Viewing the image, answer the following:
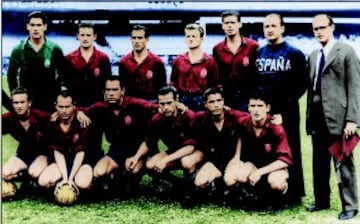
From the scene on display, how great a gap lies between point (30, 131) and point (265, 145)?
50.7 inches

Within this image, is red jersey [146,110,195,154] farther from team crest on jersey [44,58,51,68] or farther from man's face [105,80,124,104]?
team crest on jersey [44,58,51,68]

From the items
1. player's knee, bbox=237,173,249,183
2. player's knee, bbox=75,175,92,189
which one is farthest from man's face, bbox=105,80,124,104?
player's knee, bbox=237,173,249,183

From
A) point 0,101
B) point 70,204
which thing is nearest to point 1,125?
point 0,101

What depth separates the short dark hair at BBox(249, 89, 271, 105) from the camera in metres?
3.54

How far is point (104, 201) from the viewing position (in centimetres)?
365

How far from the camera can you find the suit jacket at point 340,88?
345 centimetres

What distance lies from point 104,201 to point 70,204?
0.18m

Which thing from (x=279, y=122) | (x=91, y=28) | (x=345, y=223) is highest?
(x=91, y=28)

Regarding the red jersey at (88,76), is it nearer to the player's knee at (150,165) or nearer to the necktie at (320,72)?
the player's knee at (150,165)

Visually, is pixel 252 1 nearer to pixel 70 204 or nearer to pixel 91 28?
pixel 91 28

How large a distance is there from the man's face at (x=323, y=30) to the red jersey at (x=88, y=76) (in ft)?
3.70

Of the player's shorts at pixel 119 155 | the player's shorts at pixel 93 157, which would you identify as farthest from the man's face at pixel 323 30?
the player's shorts at pixel 93 157

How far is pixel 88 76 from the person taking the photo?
3.66 metres

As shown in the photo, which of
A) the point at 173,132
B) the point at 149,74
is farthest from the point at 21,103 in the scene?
the point at 173,132
